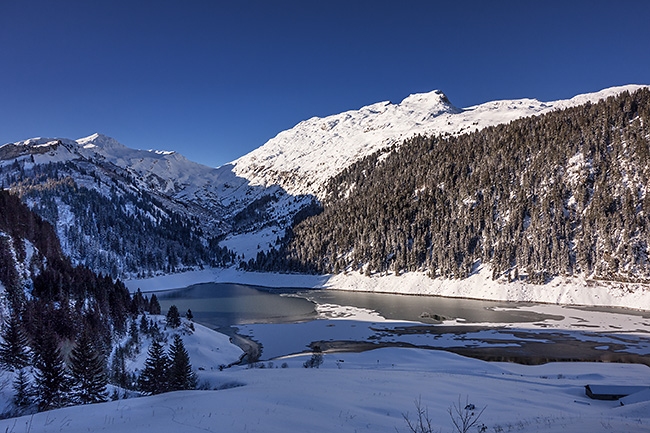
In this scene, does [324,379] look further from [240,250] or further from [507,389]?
[240,250]

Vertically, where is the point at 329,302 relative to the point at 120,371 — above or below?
below

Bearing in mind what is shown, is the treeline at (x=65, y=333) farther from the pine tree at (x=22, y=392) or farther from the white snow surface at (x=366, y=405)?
the white snow surface at (x=366, y=405)

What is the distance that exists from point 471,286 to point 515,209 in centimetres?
2719

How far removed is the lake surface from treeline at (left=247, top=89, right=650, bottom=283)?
17077mm

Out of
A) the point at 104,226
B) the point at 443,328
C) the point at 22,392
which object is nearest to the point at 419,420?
the point at 22,392

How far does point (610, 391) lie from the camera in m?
20.3

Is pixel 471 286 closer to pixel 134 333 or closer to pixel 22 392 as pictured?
pixel 134 333

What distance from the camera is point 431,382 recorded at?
73.8ft

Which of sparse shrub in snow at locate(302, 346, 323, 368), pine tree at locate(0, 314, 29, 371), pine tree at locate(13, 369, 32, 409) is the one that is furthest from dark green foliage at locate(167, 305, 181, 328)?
pine tree at locate(13, 369, 32, 409)

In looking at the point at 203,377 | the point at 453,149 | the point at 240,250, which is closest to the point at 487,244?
the point at 453,149

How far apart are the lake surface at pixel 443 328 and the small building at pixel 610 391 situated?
576 inches

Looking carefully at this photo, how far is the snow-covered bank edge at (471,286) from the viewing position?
62031mm

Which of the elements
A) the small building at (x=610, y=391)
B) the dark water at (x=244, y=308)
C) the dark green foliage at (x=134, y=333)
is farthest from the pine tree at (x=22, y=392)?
the dark water at (x=244, y=308)

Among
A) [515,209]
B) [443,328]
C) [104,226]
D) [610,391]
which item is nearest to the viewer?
[610,391]
